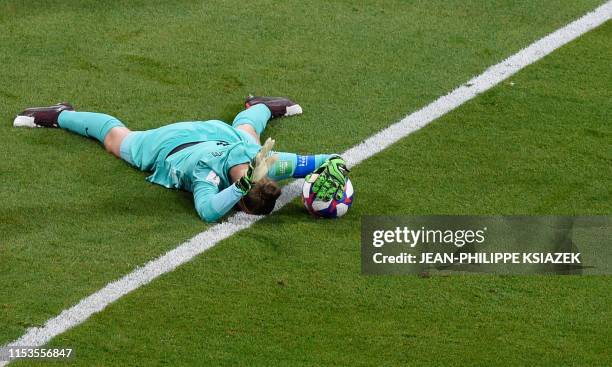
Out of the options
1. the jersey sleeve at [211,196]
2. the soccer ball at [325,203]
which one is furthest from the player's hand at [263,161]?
the soccer ball at [325,203]

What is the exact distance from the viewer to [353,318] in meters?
7.92

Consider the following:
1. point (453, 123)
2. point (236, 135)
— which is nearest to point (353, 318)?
point (236, 135)

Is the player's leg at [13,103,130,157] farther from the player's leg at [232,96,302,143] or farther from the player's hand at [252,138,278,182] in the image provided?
the player's hand at [252,138,278,182]

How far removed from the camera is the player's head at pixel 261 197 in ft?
28.8

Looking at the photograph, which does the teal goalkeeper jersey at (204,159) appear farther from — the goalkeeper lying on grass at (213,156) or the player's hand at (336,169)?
the player's hand at (336,169)

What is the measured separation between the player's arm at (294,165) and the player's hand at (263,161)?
0.41 m

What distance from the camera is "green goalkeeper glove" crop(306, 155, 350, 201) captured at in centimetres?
886

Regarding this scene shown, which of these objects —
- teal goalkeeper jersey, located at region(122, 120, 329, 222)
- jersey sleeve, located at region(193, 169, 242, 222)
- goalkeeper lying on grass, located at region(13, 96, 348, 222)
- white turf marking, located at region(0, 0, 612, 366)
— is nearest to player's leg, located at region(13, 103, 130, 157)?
goalkeeper lying on grass, located at region(13, 96, 348, 222)

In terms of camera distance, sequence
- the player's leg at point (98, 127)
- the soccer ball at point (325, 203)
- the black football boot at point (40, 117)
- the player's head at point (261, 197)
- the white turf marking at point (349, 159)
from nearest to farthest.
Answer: the white turf marking at point (349, 159) < the player's head at point (261, 197) < the soccer ball at point (325, 203) < the player's leg at point (98, 127) < the black football boot at point (40, 117)

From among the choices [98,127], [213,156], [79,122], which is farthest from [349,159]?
[79,122]

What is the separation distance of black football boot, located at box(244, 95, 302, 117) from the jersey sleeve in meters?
1.33

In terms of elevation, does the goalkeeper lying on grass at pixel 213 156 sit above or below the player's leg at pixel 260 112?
below

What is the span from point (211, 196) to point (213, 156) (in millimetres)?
381

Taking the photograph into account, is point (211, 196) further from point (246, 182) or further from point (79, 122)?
point (79, 122)
